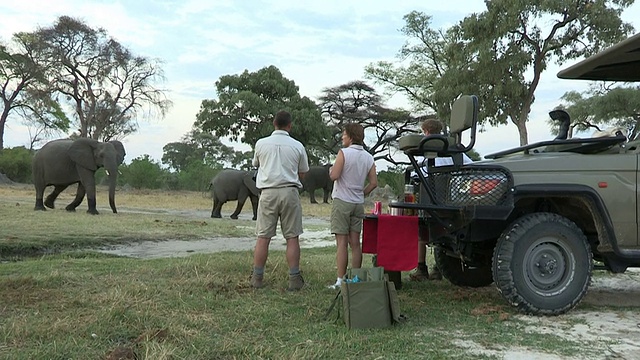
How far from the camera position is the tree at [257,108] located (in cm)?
3247

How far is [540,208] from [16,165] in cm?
3625

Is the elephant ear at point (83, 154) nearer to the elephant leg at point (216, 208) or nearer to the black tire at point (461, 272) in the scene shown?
the elephant leg at point (216, 208)

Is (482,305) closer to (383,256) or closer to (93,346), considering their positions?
(383,256)

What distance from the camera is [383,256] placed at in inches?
207

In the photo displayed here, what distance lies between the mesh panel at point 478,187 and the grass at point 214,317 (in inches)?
35.9

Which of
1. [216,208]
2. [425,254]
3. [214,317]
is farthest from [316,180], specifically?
[214,317]

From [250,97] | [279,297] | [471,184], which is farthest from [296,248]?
[250,97]

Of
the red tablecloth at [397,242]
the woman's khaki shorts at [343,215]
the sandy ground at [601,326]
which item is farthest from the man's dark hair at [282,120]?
the sandy ground at [601,326]

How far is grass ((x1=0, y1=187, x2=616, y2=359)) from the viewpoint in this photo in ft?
12.2

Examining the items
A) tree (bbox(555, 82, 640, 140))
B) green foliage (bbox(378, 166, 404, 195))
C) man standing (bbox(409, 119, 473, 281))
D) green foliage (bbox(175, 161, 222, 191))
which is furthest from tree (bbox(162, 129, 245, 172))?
man standing (bbox(409, 119, 473, 281))

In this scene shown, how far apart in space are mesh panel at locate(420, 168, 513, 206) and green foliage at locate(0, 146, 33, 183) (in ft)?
117

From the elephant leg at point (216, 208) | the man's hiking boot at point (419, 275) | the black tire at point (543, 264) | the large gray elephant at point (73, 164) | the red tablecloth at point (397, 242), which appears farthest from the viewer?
the elephant leg at point (216, 208)

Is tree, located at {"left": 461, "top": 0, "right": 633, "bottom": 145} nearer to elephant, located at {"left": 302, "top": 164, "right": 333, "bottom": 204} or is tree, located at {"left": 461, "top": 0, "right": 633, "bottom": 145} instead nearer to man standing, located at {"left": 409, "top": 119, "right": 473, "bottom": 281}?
elephant, located at {"left": 302, "top": 164, "right": 333, "bottom": 204}

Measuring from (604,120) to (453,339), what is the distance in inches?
1104
